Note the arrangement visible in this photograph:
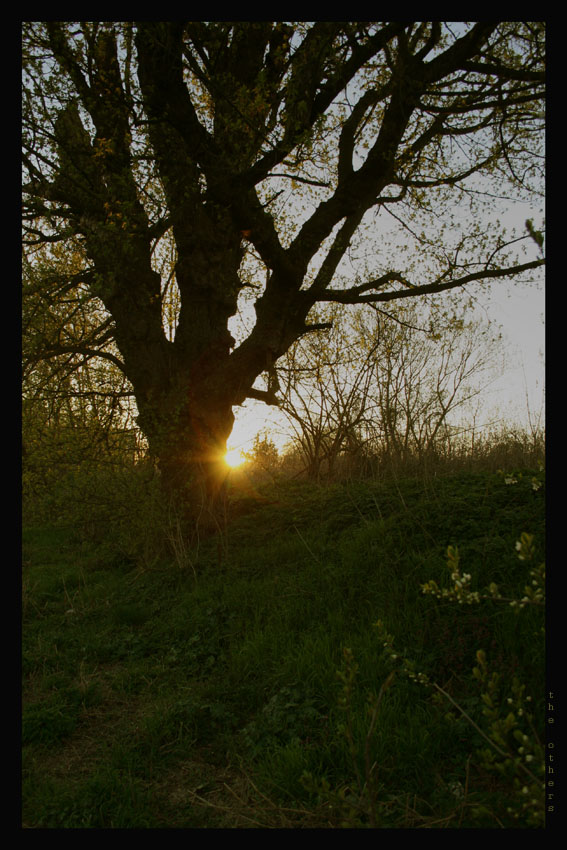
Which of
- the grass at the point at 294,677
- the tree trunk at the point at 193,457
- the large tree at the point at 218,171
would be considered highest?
the large tree at the point at 218,171

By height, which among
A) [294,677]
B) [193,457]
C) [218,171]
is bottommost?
[294,677]

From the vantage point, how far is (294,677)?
143 inches

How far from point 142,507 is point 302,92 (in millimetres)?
5184

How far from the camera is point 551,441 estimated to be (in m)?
2.39

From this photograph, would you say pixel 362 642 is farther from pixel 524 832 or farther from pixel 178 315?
pixel 178 315

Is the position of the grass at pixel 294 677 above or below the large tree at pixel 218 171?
below

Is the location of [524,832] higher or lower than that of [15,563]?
lower

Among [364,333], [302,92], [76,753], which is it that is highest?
[302,92]

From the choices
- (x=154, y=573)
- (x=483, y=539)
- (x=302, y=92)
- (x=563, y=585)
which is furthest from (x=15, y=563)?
(x=302, y=92)

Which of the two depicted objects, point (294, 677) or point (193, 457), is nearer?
point (294, 677)

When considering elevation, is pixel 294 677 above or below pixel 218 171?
below

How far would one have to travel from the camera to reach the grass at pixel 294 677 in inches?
105

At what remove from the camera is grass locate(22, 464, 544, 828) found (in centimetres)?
267

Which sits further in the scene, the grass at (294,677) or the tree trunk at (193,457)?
the tree trunk at (193,457)
